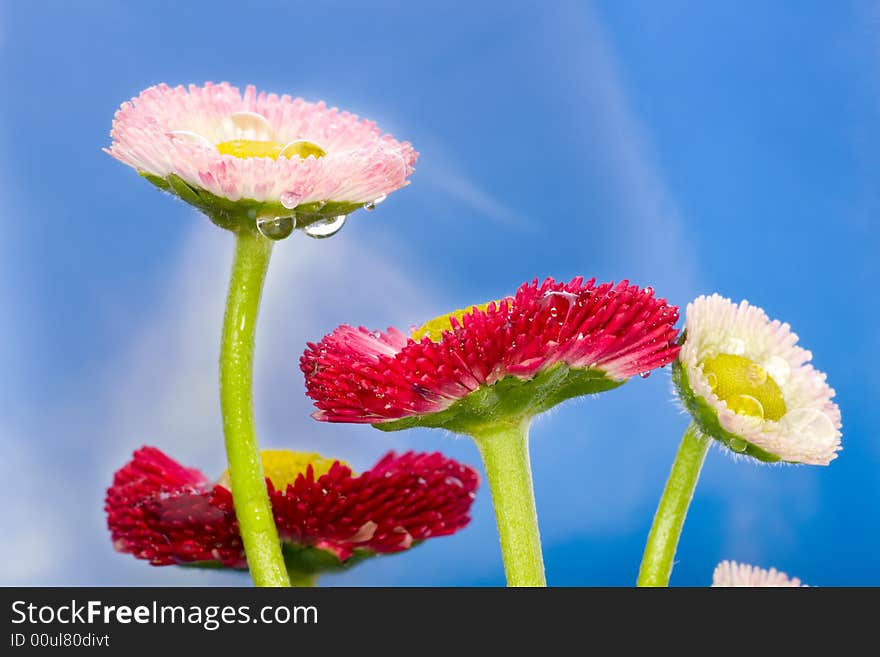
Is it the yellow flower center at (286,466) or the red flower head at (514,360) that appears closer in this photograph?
the red flower head at (514,360)

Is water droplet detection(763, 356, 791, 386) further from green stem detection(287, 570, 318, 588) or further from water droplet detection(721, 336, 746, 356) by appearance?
green stem detection(287, 570, 318, 588)

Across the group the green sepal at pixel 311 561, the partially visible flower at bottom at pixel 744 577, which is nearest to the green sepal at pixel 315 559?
the green sepal at pixel 311 561

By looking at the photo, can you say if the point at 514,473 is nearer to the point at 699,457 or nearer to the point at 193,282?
the point at 699,457

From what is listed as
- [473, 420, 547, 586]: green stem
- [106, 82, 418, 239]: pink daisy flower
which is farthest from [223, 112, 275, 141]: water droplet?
[473, 420, 547, 586]: green stem

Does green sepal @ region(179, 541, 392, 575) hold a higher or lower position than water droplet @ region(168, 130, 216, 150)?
lower

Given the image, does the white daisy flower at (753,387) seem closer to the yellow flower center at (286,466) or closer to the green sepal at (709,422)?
the green sepal at (709,422)
